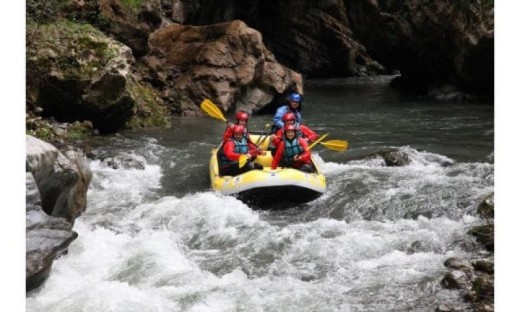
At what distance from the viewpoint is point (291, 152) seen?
8.09m

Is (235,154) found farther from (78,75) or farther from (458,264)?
(78,75)

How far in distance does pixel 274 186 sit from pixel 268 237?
1066mm

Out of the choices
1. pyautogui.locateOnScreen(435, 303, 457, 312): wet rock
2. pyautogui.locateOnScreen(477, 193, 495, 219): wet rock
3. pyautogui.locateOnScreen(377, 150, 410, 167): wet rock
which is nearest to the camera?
pyautogui.locateOnScreen(435, 303, 457, 312): wet rock

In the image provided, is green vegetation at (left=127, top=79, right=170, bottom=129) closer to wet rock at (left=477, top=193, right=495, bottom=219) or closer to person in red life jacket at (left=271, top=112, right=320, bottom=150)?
person in red life jacket at (left=271, top=112, right=320, bottom=150)

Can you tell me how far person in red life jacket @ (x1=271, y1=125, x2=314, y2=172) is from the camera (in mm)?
7988

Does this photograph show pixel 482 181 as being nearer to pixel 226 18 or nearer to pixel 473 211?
pixel 473 211

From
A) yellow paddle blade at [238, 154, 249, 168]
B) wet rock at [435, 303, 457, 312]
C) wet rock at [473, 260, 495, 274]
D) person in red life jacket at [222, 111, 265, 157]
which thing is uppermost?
person in red life jacket at [222, 111, 265, 157]

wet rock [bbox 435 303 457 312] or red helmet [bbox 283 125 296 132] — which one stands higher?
red helmet [bbox 283 125 296 132]

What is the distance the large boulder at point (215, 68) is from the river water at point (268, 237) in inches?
160

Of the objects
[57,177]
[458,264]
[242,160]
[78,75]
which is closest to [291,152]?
[242,160]

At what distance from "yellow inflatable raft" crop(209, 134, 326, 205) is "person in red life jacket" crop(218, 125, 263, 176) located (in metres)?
0.40

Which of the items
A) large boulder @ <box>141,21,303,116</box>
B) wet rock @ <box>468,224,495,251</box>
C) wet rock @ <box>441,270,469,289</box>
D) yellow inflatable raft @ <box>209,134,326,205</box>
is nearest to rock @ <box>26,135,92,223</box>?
yellow inflatable raft @ <box>209,134,326,205</box>

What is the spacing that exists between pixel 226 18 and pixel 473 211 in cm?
1929

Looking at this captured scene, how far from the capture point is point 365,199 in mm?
7668
